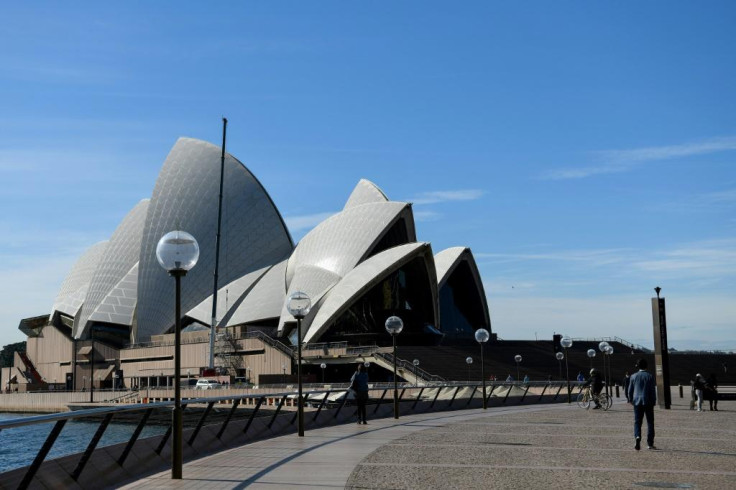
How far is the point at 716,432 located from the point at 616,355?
154 feet

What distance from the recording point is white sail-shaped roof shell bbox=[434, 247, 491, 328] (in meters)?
76.6

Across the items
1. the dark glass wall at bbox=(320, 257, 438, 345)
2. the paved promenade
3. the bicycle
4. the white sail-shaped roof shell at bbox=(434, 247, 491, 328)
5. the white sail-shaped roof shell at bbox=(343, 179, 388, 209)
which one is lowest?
the bicycle

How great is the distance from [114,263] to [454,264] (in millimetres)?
36109

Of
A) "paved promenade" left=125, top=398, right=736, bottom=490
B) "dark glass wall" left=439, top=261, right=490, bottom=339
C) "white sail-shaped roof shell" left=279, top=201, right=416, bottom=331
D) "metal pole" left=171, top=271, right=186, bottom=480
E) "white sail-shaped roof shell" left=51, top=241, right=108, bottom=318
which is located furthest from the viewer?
"white sail-shaped roof shell" left=51, top=241, right=108, bottom=318

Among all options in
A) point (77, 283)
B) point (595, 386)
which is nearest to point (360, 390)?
point (595, 386)

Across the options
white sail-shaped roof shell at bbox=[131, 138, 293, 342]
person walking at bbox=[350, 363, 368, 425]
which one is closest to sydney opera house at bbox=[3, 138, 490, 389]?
white sail-shaped roof shell at bbox=[131, 138, 293, 342]

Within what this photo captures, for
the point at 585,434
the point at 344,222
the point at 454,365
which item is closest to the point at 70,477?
the point at 585,434

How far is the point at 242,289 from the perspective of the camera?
77.8 m

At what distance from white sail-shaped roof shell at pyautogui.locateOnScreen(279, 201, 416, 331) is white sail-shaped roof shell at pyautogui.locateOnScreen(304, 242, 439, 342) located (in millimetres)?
2159

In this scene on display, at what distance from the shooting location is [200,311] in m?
76.3

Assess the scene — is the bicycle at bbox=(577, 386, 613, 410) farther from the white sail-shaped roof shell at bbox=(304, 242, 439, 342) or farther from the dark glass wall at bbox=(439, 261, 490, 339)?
the dark glass wall at bbox=(439, 261, 490, 339)

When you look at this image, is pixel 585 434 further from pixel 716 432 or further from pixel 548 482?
pixel 548 482

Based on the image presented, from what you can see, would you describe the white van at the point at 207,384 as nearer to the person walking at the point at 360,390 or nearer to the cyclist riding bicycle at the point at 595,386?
the cyclist riding bicycle at the point at 595,386

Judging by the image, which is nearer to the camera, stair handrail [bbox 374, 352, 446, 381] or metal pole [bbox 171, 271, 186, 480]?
metal pole [bbox 171, 271, 186, 480]
